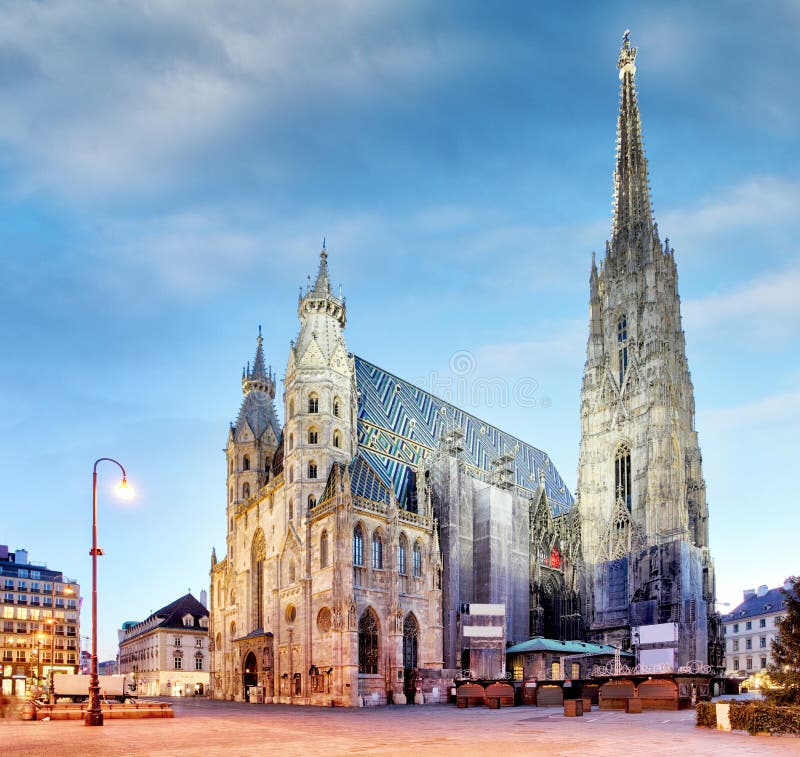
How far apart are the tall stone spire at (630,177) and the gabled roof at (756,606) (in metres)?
46.6

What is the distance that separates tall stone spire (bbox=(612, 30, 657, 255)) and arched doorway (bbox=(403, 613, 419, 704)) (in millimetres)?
46277

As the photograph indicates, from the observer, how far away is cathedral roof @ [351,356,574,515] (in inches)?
2461

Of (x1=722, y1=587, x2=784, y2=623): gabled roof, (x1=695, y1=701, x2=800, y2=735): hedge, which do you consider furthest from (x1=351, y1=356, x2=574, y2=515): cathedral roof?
(x1=695, y1=701, x2=800, y2=735): hedge

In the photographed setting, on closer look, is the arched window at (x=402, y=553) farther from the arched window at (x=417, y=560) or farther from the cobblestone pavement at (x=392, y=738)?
the cobblestone pavement at (x=392, y=738)

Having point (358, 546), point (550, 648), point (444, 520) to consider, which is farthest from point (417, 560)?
point (550, 648)

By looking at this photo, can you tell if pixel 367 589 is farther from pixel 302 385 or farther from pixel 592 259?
pixel 592 259

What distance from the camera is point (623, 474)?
75.3 meters

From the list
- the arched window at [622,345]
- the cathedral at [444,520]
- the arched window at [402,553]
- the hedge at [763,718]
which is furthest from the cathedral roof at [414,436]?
the hedge at [763,718]

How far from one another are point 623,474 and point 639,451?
3.73 meters

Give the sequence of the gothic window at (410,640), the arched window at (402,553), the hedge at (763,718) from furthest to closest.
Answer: the arched window at (402,553), the gothic window at (410,640), the hedge at (763,718)

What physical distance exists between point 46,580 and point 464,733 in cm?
9713

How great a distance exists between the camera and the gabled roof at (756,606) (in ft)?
311

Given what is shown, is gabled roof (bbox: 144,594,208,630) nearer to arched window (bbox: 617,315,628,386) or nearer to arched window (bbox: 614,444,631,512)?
arched window (bbox: 614,444,631,512)

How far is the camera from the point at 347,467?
180 feet
